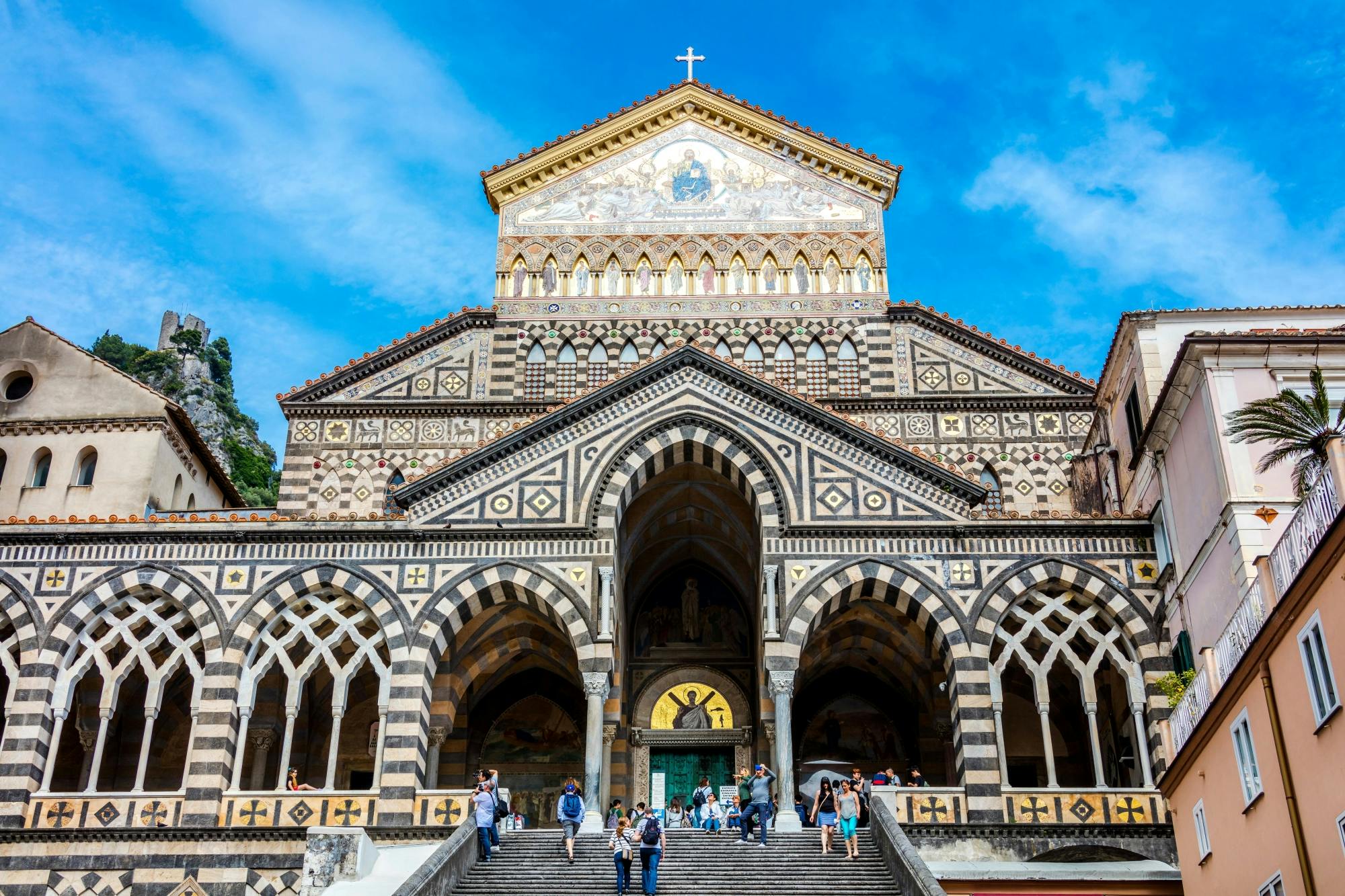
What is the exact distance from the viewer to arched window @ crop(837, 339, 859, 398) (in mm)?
36750

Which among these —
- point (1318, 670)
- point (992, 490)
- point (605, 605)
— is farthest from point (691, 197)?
point (1318, 670)

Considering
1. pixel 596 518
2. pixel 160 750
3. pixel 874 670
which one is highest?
pixel 596 518

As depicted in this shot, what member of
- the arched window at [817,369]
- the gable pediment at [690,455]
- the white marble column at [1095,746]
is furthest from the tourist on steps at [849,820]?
the arched window at [817,369]

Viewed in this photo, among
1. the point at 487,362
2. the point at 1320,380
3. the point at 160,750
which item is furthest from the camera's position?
the point at 487,362

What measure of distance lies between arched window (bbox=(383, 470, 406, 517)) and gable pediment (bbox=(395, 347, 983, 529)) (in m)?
4.81

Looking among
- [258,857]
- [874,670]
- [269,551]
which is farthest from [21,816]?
[874,670]

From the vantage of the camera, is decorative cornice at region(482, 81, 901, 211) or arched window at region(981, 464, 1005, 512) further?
decorative cornice at region(482, 81, 901, 211)

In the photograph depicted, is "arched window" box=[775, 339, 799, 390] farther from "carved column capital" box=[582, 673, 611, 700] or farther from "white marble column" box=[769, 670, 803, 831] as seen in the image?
"carved column capital" box=[582, 673, 611, 700]

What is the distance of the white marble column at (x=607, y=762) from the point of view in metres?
29.7

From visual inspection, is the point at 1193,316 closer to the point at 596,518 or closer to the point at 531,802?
the point at 596,518

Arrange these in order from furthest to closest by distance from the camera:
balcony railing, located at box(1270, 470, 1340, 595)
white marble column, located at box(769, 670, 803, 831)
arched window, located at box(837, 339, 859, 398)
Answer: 1. arched window, located at box(837, 339, 859, 398)
2. white marble column, located at box(769, 670, 803, 831)
3. balcony railing, located at box(1270, 470, 1340, 595)

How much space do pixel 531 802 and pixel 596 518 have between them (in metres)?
8.12

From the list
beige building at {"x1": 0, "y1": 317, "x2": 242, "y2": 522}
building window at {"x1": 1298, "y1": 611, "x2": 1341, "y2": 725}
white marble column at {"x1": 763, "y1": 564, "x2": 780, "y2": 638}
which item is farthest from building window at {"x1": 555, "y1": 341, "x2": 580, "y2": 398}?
building window at {"x1": 1298, "y1": 611, "x2": 1341, "y2": 725}

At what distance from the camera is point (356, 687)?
108 feet
